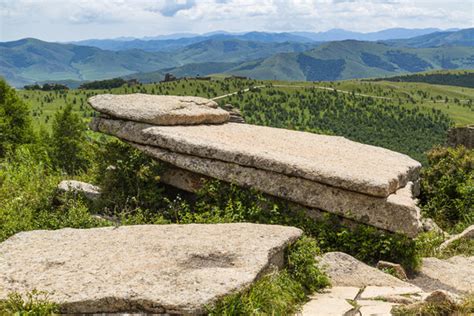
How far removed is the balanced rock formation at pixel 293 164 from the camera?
13297mm

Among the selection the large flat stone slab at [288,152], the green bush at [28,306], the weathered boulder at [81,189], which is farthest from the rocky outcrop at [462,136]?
the green bush at [28,306]

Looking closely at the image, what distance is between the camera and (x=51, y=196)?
15758 millimetres

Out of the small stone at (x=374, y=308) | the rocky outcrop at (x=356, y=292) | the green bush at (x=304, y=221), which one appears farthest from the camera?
the green bush at (x=304, y=221)

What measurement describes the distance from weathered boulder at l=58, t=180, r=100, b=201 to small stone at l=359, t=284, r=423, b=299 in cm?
970

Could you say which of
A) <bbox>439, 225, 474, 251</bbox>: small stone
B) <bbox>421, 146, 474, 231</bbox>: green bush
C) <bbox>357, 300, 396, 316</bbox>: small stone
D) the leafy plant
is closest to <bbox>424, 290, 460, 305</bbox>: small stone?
<bbox>357, 300, 396, 316</bbox>: small stone

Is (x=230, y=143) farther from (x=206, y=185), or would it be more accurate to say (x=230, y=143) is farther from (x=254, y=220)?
(x=254, y=220)

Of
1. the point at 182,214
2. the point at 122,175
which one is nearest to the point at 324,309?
the point at 182,214

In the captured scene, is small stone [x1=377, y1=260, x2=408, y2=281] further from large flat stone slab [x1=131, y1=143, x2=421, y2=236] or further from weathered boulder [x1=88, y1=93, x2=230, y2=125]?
weathered boulder [x1=88, y1=93, x2=230, y2=125]

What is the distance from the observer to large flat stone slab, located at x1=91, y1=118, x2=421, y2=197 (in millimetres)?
13633

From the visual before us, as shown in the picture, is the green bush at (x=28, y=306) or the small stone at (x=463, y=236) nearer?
the green bush at (x=28, y=306)

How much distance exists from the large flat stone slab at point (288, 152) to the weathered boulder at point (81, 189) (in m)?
2.08

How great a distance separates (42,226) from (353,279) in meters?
8.50

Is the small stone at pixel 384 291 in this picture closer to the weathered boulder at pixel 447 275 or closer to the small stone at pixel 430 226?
the weathered boulder at pixel 447 275

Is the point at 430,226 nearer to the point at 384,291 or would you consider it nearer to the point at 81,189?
the point at 384,291
